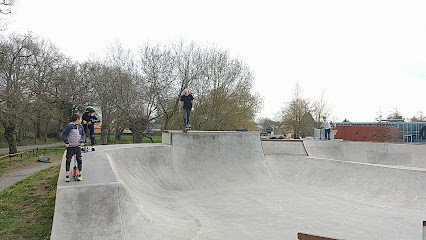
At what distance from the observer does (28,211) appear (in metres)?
6.28

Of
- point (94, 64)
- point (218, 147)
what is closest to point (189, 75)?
point (94, 64)

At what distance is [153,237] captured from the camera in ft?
14.7

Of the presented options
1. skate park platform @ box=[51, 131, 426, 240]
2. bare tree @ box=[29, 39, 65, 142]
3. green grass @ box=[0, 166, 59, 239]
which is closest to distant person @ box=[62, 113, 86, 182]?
skate park platform @ box=[51, 131, 426, 240]

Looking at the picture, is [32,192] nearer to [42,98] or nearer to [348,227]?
[348,227]

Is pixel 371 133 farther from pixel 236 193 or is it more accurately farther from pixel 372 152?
pixel 236 193

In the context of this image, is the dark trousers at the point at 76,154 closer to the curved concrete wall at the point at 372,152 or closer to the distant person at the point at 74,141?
the distant person at the point at 74,141

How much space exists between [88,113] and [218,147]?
545 cm

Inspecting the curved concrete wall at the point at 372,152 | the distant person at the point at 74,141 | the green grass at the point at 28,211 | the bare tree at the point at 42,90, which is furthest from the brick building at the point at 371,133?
the distant person at the point at 74,141

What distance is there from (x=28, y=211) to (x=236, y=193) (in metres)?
5.67

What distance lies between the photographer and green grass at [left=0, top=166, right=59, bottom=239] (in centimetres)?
496

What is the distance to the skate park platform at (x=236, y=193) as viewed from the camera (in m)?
4.35

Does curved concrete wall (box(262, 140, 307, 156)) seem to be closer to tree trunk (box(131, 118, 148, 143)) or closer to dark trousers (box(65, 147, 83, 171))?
dark trousers (box(65, 147, 83, 171))

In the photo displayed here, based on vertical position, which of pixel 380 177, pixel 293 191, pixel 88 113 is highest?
pixel 88 113

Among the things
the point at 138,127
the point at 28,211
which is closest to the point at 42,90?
the point at 138,127
